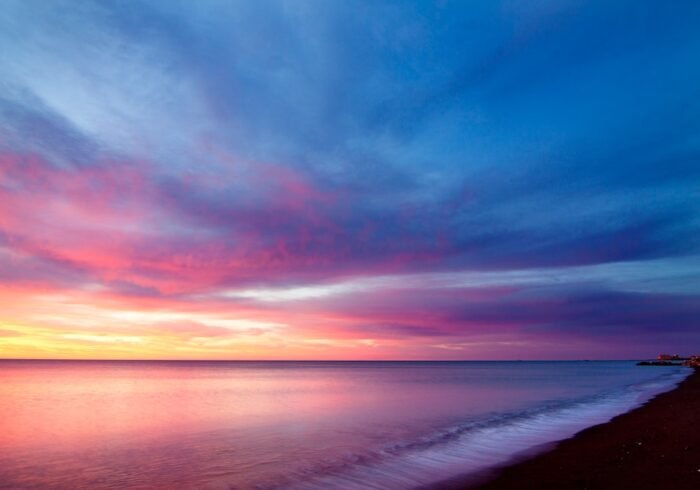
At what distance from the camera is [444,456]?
21609 millimetres

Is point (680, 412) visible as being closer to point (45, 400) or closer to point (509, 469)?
point (509, 469)

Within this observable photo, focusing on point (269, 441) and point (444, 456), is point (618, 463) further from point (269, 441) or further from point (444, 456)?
point (269, 441)

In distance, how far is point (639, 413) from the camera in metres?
33.7

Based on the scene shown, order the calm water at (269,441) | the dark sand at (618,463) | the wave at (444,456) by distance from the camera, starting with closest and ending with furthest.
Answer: the dark sand at (618,463) → the wave at (444,456) → the calm water at (269,441)

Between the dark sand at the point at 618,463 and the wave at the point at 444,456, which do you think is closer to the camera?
the dark sand at the point at 618,463

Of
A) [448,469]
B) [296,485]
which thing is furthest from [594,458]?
[296,485]

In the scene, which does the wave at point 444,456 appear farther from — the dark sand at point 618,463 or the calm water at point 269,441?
the dark sand at point 618,463

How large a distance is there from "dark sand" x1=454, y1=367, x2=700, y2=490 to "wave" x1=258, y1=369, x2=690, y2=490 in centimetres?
151

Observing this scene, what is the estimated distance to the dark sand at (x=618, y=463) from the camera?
1426 cm

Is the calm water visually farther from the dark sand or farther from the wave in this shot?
the dark sand

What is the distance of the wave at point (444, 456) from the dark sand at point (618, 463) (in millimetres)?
1512

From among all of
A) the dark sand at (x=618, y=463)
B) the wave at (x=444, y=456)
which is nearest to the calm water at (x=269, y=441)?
the wave at (x=444, y=456)

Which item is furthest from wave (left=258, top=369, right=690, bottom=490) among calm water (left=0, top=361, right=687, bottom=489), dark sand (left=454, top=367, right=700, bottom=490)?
dark sand (left=454, top=367, right=700, bottom=490)

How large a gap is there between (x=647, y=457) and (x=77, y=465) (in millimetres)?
23403
